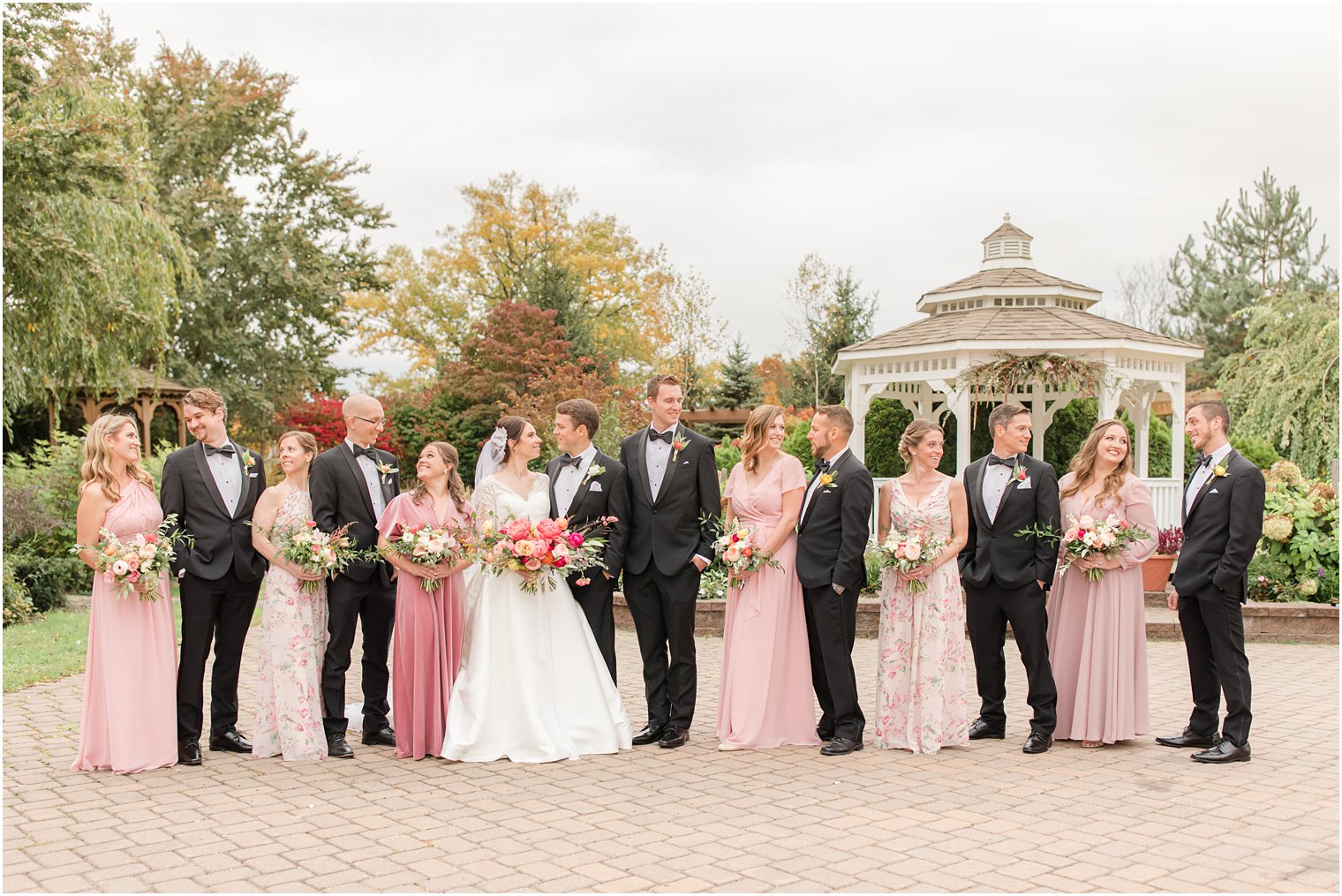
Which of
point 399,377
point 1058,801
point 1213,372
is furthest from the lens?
point 399,377

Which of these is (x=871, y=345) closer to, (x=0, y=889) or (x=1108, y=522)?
(x=1108, y=522)

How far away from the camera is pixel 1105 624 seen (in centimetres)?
684

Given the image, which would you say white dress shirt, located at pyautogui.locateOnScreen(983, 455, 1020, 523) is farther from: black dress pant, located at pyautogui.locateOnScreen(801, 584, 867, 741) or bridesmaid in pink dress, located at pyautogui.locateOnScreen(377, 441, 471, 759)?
bridesmaid in pink dress, located at pyautogui.locateOnScreen(377, 441, 471, 759)

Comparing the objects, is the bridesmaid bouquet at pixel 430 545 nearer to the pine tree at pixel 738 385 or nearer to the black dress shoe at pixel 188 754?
the black dress shoe at pixel 188 754

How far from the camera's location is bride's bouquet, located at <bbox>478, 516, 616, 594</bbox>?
21.2ft

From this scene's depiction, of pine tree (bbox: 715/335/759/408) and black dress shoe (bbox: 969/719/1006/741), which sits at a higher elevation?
pine tree (bbox: 715/335/759/408)

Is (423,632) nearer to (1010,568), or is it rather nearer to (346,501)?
(346,501)

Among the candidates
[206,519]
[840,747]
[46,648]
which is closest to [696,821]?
[840,747]

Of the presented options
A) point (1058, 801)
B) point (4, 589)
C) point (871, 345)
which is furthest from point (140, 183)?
point (1058, 801)

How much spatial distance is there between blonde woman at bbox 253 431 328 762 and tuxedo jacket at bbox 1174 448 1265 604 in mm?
5366

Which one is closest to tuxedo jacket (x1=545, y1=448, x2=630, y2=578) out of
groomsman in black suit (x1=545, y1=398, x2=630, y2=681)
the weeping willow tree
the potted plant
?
groomsman in black suit (x1=545, y1=398, x2=630, y2=681)

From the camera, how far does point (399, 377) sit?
40469 mm

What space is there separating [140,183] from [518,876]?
15.7m

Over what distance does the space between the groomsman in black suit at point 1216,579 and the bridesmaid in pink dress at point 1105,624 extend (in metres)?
0.27
